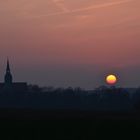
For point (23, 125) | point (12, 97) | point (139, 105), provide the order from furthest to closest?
point (12, 97), point (139, 105), point (23, 125)

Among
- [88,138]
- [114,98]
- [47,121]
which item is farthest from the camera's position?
[114,98]

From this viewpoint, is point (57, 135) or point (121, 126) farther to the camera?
point (121, 126)

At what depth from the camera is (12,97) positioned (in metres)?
84.2

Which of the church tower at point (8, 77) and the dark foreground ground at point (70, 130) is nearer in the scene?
the dark foreground ground at point (70, 130)

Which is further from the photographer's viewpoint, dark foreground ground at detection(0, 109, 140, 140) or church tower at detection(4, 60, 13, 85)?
church tower at detection(4, 60, 13, 85)

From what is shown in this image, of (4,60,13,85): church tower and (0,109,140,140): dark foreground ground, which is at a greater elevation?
(4,60,13,85): church tower

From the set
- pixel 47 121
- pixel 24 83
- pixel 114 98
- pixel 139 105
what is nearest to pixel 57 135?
pixel 47 121

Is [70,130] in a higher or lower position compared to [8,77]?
lower

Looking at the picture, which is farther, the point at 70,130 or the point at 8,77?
the point at 8,77

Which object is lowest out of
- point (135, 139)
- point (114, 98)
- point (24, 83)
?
point (135, 139)

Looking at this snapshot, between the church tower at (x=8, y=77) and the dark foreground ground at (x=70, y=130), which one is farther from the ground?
the church tower at (x=8, y=77)

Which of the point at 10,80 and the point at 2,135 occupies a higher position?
the point at 10,80

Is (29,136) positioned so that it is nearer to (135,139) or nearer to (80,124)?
(135,139)

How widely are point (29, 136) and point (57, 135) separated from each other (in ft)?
3.61
